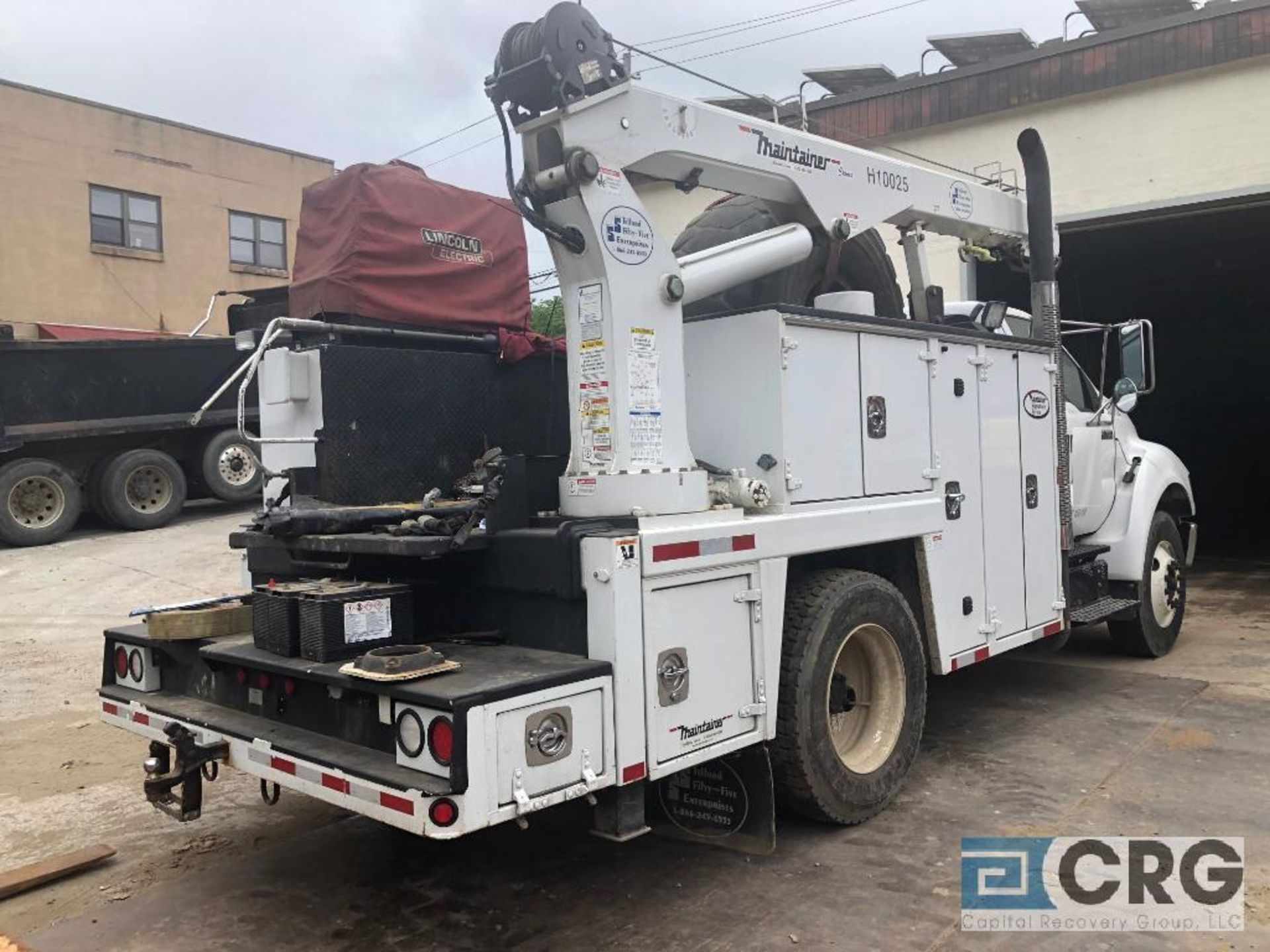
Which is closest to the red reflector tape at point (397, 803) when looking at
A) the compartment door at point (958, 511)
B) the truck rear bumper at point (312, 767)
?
the truck rear bumper at point (312, 767)

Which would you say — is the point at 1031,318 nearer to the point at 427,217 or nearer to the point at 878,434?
the point at 878,434

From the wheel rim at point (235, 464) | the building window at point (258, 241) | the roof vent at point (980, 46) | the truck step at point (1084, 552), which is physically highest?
the building window at point (258, 241)

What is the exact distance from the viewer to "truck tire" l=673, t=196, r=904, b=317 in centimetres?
493

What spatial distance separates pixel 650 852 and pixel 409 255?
2782 mm

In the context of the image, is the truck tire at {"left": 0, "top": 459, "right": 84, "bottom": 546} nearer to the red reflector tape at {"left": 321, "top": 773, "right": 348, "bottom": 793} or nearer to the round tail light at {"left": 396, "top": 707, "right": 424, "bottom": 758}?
the red reflector tape at {"left": 321, "top": 773, "right": 348, "bottom": 793}

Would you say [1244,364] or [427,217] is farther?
[1244,364]

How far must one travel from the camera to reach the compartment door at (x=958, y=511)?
5094 millimetres

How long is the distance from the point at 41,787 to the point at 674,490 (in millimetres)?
3891

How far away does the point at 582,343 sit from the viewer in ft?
13.1

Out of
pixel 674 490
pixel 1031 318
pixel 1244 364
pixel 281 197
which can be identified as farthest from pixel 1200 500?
pixel 281 197

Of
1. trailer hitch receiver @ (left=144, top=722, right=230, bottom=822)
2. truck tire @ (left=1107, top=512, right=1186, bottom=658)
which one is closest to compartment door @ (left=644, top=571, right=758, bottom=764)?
trailer hitch receiver @ (left=144, top=722, right=230, bottom=822)

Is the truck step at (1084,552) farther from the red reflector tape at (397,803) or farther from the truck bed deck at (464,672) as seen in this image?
the red reflector tape at (397,803)

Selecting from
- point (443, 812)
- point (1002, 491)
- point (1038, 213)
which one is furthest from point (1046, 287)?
point (443, 812)

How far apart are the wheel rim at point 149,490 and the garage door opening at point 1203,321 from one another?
10.7m
